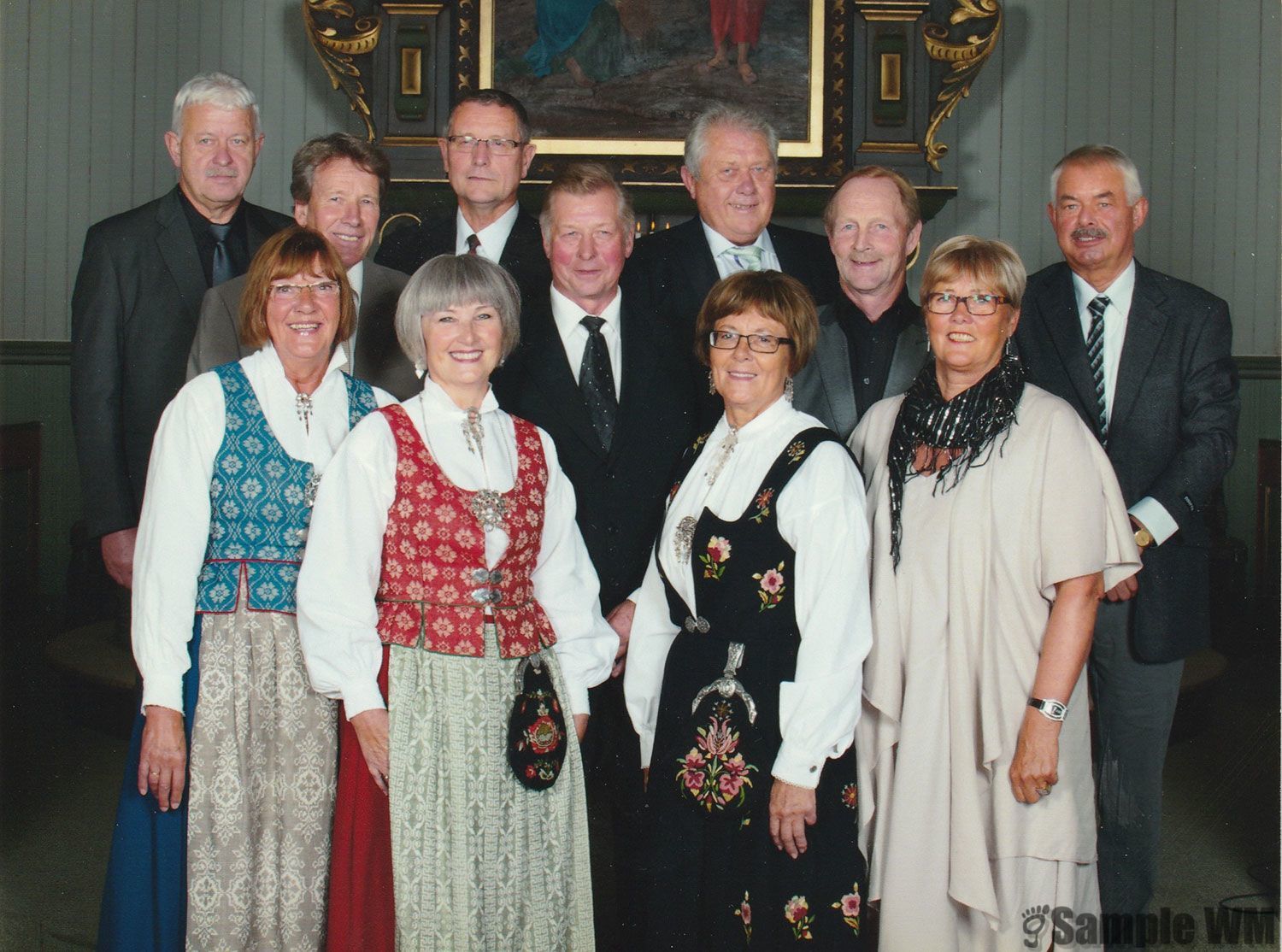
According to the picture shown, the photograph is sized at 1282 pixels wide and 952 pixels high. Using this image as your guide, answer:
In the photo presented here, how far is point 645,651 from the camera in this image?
2.46 metres

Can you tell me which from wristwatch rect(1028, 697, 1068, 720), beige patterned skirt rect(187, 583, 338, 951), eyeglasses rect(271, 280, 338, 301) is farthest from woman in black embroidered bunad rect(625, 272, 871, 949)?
eyeglasses rect(271, 280, 338, 301)

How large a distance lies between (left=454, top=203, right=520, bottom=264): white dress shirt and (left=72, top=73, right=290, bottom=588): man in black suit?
0.53 metres

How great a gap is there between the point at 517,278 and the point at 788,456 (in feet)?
3.79

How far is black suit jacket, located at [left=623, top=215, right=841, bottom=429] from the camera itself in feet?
10.2

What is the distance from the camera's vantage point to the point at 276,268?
2385 millimetres

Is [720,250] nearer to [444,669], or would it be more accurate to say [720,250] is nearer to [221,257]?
[221,257]

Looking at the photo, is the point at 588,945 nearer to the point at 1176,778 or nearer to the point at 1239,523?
the point at 1176,778

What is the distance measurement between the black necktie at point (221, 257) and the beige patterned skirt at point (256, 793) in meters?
1.19

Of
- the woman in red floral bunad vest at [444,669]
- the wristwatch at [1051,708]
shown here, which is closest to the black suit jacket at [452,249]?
the woman in red floral bunad vest at [444,669]

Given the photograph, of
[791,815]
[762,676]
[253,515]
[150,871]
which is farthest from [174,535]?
[791,815]

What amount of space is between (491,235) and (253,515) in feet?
3.93

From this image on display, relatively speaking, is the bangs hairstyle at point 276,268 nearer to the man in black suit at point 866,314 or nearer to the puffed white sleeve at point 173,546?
the puffed white sleeve at point 173,546

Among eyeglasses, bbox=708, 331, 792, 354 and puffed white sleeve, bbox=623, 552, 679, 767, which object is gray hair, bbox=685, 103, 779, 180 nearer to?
eyeglasses, bbox=708, 331, 792, 354

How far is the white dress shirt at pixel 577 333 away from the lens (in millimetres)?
2787
